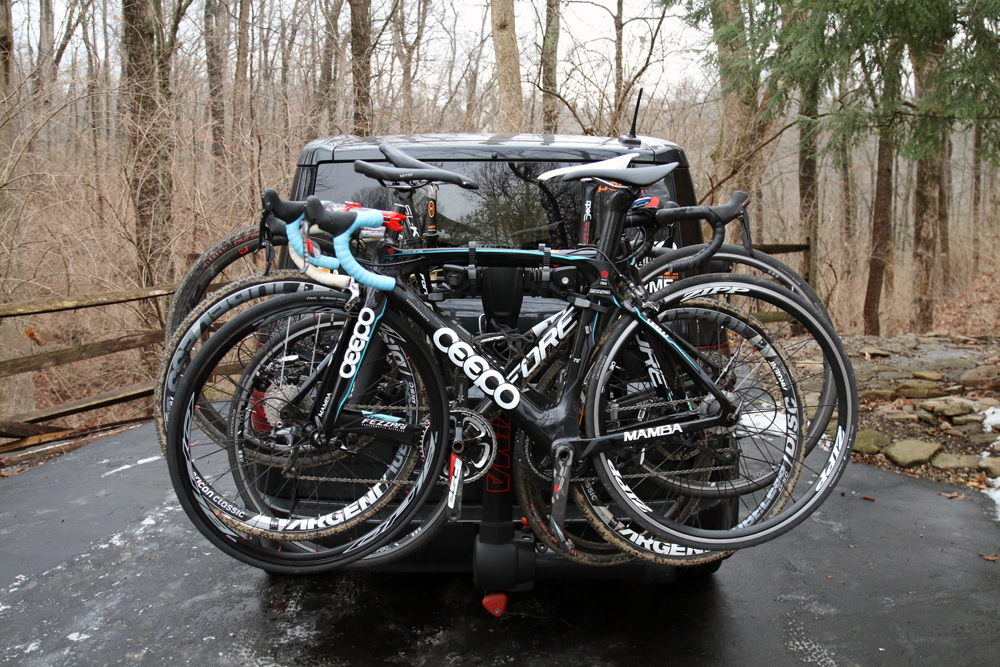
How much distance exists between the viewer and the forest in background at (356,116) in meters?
6.89

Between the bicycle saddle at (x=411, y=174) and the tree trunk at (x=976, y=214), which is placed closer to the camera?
the bicycle saddle at (x=411, y=174)

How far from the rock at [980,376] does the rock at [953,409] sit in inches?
43.0

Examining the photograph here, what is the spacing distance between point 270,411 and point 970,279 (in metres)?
23.0

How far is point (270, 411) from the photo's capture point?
274 cm

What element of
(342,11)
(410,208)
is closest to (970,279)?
(342,11)

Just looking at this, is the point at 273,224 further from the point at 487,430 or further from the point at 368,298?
the point at 487,430

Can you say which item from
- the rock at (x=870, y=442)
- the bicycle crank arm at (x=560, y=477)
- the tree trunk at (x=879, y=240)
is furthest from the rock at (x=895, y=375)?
the bicycle crank arm at (x=560, y=477)

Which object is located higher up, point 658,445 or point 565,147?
point 565,147

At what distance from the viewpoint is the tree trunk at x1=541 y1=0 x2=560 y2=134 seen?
11727 millimetres

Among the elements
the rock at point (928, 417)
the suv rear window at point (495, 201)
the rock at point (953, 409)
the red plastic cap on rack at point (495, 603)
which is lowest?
the red plastic cap on rack at point (495, 603)

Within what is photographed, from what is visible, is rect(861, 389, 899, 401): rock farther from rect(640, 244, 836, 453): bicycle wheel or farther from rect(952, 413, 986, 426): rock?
rect(640, 244, 836, 453): bicycle wheel

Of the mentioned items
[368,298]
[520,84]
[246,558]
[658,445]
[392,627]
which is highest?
[520,84]

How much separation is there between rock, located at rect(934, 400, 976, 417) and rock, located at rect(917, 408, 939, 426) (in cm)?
Answer: 7

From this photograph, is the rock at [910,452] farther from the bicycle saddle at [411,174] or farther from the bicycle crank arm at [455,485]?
the bicycle saddle at [411,174]
